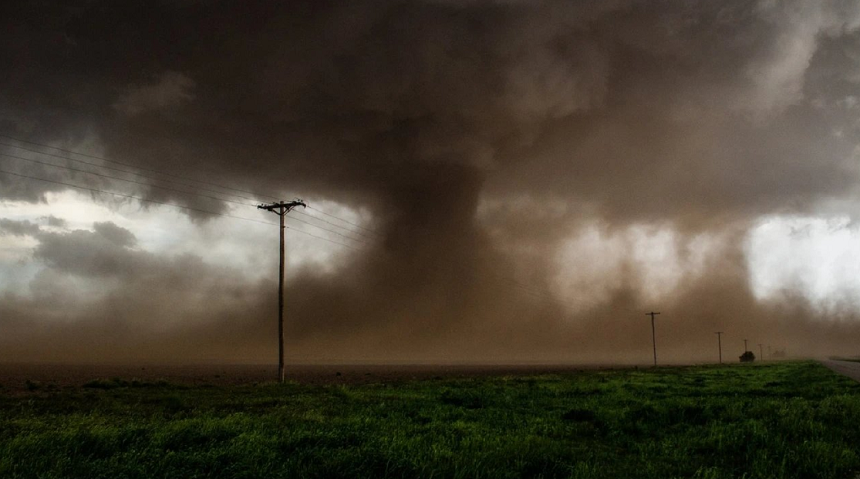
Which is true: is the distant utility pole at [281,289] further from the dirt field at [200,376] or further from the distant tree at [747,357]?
the distant tree at [747,357]

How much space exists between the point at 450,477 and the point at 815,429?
35.0ft

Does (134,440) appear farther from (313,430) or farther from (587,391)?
(587,391)

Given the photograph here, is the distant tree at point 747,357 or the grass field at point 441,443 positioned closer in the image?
the grass field at point 441,443

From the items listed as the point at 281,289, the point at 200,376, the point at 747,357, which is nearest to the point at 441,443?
the point at 281,289

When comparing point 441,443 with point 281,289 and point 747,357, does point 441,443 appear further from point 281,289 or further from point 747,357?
point 747,357

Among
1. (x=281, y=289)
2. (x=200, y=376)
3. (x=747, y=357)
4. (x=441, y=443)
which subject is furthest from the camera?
(x=747, y=357)

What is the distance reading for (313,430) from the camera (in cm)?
1245

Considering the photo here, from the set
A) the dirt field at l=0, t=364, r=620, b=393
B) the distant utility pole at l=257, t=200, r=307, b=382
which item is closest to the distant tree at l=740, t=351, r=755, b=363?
the dirt field at l=0, t=364, r=620, b=393

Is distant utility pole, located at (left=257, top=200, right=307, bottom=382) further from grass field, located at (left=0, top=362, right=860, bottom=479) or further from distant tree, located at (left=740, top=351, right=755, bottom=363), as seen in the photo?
distant tree, located at (left=740, top=351, right=755, bottom=363)

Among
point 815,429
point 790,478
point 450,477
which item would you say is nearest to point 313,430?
point 450,477

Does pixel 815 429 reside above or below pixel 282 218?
below

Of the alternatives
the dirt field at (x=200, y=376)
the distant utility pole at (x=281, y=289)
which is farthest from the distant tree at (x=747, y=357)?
the distant utility pole at (x=281, y=289)

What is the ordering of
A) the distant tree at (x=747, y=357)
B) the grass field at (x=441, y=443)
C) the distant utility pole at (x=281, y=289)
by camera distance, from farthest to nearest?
the distant tree at (x=747, y=357) < the distant utility pole at (x=281, y=289) < the grass field at (x=441, y=443)

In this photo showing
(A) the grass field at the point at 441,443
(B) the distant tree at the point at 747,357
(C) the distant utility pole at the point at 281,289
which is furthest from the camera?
(B) the distant tree at the point at 747,357
